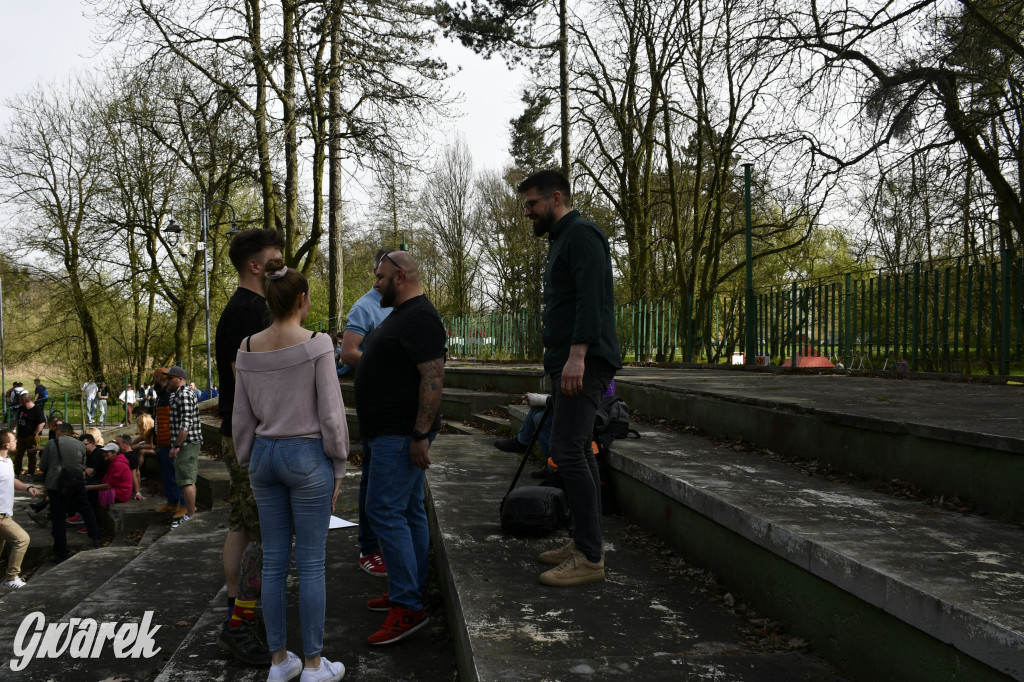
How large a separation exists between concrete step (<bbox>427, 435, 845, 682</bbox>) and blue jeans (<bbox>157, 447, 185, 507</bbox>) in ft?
23.1

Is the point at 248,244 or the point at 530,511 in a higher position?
the point at 248,244

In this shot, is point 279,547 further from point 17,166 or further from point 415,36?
point 17,166

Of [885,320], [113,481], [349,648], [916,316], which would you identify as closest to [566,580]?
[349,648]

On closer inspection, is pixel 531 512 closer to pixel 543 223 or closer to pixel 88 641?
pixel 543 223

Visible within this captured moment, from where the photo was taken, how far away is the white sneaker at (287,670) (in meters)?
3.13

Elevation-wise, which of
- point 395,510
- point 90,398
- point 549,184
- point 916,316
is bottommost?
point 90,398

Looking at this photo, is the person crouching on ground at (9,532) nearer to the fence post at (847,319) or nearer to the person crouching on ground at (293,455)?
the person crouching on ground at (293,455)

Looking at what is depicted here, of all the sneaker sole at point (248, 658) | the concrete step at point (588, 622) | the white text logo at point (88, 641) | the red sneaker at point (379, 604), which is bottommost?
the white text logo at point (88, 641)

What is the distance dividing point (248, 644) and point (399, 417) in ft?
3.93

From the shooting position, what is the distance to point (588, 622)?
3033mm

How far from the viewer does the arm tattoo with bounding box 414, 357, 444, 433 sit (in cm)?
354

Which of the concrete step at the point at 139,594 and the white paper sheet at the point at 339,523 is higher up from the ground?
the white paper sheet at the point at 339,523

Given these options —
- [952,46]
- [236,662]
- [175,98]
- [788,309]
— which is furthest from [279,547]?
[175,98]

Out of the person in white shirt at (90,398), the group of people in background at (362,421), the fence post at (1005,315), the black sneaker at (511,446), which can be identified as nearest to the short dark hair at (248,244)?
the group of people in background at (362,421)
